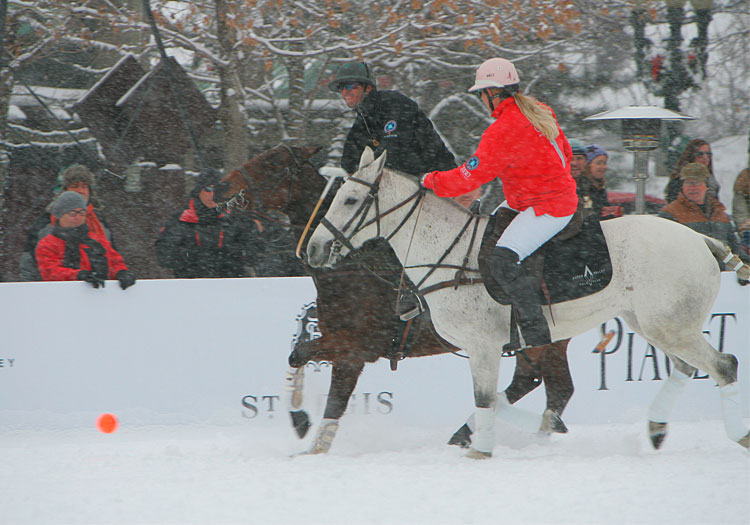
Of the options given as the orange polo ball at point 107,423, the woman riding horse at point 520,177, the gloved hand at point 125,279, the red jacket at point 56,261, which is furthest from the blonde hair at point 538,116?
the orange polo ball at point 107,423

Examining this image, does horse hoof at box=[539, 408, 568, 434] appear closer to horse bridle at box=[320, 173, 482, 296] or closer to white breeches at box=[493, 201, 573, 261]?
horse bridle at box=[320, 173, 482, 296]

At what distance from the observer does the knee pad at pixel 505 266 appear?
4.40 meters

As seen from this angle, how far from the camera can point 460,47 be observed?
9547 mm

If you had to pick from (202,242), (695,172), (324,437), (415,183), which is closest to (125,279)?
(202,242)

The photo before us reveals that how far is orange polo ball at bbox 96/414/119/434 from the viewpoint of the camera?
5895mm

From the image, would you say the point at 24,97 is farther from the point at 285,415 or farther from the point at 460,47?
the point at 285,415

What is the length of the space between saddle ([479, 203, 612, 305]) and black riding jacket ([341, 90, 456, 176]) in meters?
0.93

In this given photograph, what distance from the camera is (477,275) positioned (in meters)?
4.65

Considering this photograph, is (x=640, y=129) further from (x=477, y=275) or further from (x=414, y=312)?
(x=414, y=312)

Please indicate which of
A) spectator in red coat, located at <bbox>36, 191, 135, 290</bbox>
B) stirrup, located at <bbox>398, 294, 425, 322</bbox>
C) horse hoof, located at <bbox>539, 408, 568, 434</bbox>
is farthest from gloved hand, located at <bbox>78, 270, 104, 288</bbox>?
horse hoof, located at <bbox>539, 408, 568, 434</bbox>

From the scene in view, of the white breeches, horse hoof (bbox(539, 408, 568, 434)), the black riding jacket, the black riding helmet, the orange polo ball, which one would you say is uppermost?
the black riding helmet

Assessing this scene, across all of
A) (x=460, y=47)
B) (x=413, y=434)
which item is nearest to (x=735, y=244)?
(x=413, y=434)

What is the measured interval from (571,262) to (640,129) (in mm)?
3174

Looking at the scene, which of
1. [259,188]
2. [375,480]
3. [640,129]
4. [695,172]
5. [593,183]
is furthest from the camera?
[640,129]
